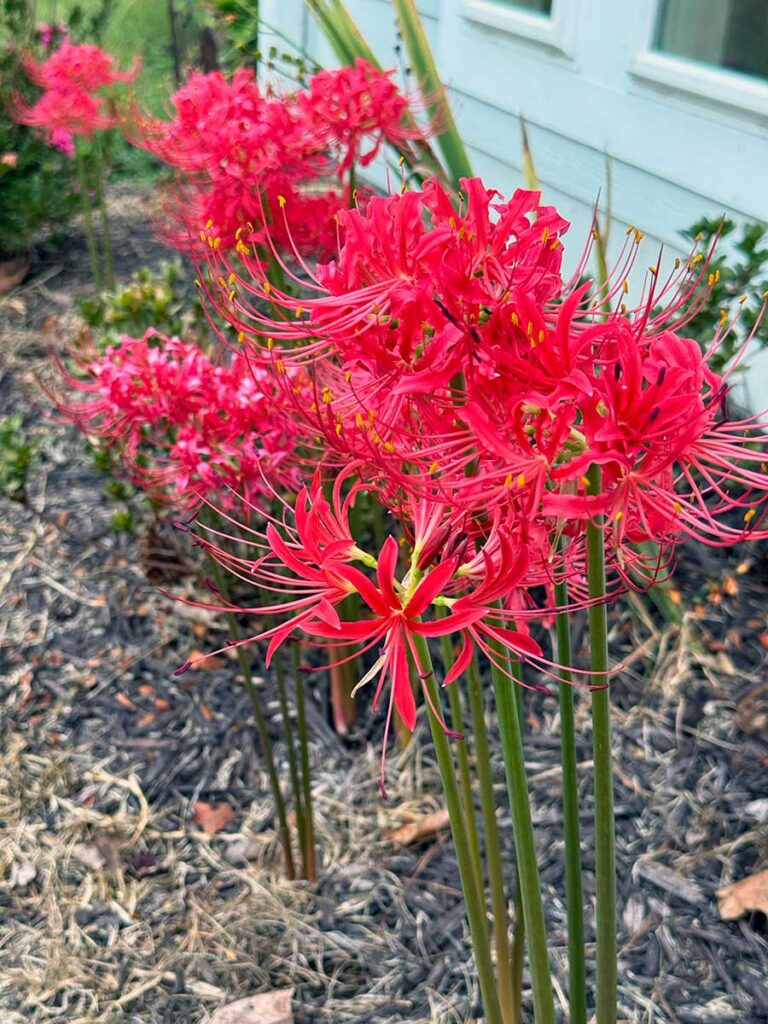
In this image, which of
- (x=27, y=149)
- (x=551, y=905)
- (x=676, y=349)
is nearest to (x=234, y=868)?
(x=551, y=905)

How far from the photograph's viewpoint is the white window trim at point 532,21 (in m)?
3.37

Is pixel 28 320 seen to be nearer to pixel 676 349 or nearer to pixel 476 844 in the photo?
pixel 476 844

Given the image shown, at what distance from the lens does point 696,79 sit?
9.56 ft

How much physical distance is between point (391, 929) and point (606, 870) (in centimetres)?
105

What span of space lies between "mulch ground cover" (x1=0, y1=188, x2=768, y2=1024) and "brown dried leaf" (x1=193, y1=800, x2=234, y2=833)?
0.01m

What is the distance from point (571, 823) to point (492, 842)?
0.26 m

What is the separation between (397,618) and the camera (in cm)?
92

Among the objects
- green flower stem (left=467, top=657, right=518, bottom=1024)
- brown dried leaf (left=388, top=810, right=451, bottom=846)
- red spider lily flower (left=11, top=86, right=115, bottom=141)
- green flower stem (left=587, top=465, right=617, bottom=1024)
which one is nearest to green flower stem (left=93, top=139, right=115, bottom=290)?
red spider lily flower (left=11, top=86, right=115, bottom=141)

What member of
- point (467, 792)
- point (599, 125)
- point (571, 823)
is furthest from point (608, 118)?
point (571, 823)

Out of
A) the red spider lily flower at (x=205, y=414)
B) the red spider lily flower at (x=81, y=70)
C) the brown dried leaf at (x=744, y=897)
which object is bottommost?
the brown dried leaf at (x=744, y=897)

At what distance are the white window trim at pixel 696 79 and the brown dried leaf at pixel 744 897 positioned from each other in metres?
1.87

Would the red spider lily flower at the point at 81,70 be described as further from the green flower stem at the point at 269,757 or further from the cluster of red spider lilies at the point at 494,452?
the cluster of red spider lilies at the point at 494,452

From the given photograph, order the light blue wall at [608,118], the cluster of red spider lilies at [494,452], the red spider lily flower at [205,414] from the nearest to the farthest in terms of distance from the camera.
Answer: the cluster of red spider lilies at [494,452], the red spider lily flower at [205,414], the light blue wall at [608,118]

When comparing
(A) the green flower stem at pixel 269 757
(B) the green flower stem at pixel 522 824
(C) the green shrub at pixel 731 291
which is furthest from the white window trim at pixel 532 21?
(B) the green flower stem at pixel 522 824
